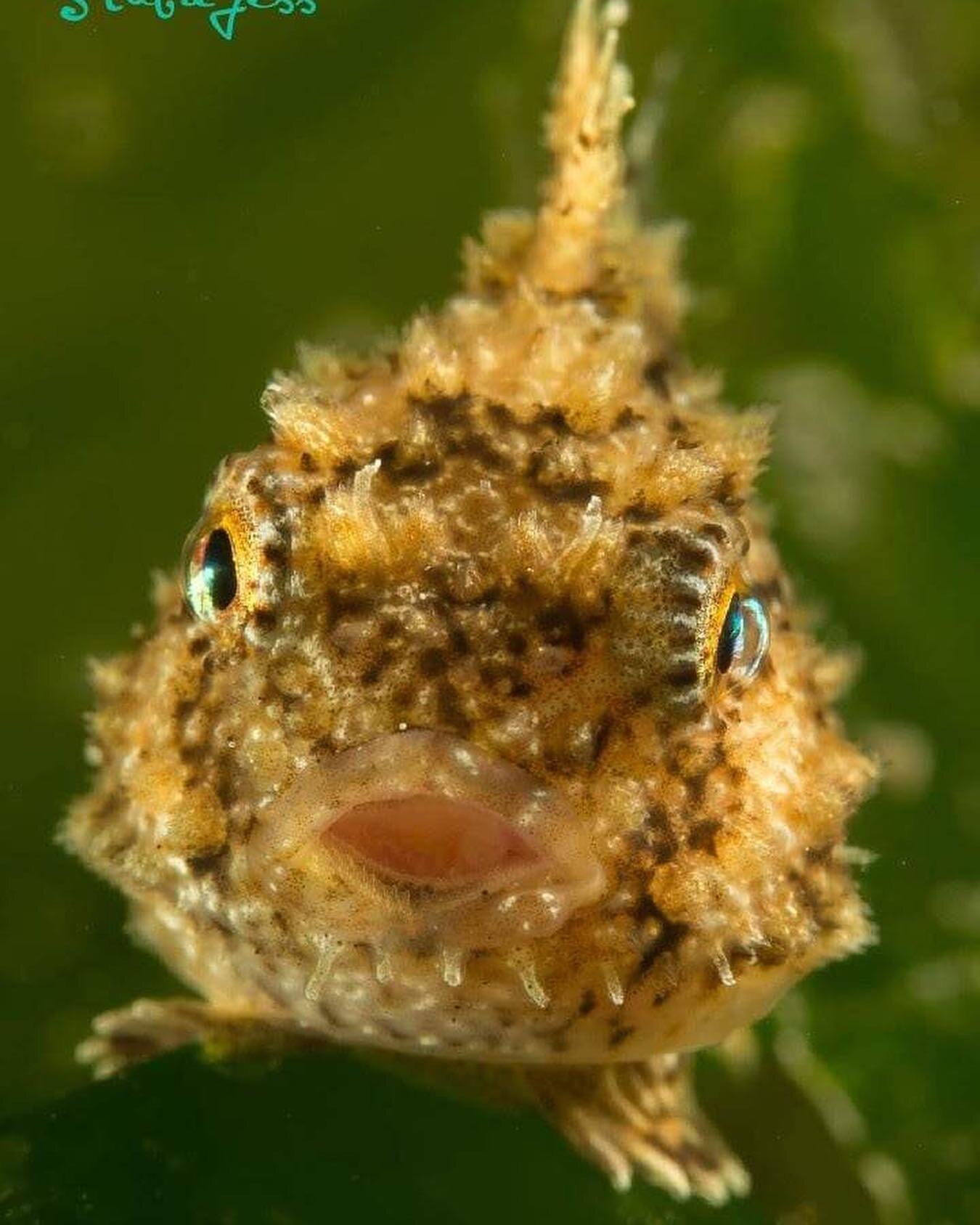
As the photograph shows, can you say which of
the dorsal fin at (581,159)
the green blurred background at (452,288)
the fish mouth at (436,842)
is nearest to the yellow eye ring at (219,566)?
the fish mouth at (436,842)

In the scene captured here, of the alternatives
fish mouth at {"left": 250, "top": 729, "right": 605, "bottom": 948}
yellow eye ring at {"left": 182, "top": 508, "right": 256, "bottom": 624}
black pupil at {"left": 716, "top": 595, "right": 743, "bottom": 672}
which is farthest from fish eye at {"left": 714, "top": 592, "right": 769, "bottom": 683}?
yellow eye ring at {"left": 182, "top": 508, "right": 256, "bottom": 624}

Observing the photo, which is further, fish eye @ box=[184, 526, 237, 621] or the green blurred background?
the green blurred background

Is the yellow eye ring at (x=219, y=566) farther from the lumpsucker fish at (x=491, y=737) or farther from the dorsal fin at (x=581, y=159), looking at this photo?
the dorsal fin at (x=581, y=159)

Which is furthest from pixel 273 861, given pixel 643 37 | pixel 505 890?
pixel 643 37
